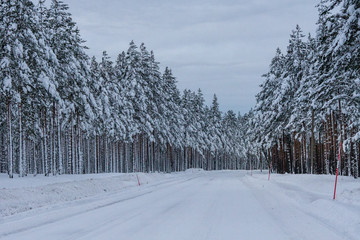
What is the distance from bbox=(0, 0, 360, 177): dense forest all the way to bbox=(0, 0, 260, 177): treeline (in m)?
0.11

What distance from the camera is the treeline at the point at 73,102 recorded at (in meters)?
24.6

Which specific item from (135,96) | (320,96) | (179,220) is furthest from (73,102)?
(179,220)

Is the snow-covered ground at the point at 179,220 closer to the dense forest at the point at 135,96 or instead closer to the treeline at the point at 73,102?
the dense forest at the point at 135,96

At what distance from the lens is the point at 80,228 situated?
8.85 m

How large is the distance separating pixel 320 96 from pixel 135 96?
1031 inches

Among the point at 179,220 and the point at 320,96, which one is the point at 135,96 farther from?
the point at 179,220

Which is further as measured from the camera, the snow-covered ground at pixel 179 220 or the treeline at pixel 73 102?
the treeline at pixel 73 102

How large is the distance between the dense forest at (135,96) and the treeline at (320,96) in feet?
0.25

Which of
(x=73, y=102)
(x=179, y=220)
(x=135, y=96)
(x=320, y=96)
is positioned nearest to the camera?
(x=179, y=220)

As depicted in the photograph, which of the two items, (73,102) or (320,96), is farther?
(73,102)

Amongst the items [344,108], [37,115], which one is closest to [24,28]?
[37,115]

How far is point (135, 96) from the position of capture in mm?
46906

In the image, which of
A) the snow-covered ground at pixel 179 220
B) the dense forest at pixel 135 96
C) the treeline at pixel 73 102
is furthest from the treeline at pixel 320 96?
the treeline at pixel 73 102

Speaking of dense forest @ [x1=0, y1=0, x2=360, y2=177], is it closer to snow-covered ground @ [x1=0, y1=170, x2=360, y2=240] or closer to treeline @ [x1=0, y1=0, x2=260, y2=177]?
treeline @ [x1=0, y1=0, x2=260, y2=177]
